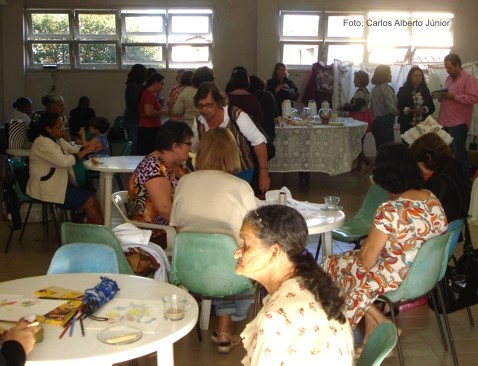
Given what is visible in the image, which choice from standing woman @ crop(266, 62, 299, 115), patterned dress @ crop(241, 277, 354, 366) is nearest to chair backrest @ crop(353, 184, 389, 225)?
patterned dress @ crop(241, 277, 354, 366)

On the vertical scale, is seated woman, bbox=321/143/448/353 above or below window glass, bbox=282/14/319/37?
below

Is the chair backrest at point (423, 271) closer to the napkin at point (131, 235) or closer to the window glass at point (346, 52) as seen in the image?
the napkin at point (131, 235)

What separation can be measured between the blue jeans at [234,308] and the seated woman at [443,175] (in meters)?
1.26

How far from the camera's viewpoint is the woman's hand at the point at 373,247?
9.90ft

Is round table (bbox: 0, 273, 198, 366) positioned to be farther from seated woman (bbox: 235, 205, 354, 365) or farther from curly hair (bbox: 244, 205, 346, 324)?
curly hair (bbox: 244, 205, 346, 324)

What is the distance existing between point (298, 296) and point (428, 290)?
5.11ft

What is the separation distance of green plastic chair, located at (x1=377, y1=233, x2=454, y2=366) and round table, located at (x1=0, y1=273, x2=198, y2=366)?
3.88ft

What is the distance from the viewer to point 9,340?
1861 millimetres

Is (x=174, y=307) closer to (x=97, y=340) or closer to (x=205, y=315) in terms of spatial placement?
(x=97, y=340)

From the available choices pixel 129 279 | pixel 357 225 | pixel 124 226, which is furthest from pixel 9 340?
pixel 357 225

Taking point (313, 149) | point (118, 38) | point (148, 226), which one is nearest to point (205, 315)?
point (148, 226)

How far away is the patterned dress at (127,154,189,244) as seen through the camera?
148 inches

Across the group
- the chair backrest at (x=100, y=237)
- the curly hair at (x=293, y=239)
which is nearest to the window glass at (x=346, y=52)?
the chair backrest at (x=100, y=237)

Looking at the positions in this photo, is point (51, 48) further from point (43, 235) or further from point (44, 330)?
point (44, 330)
